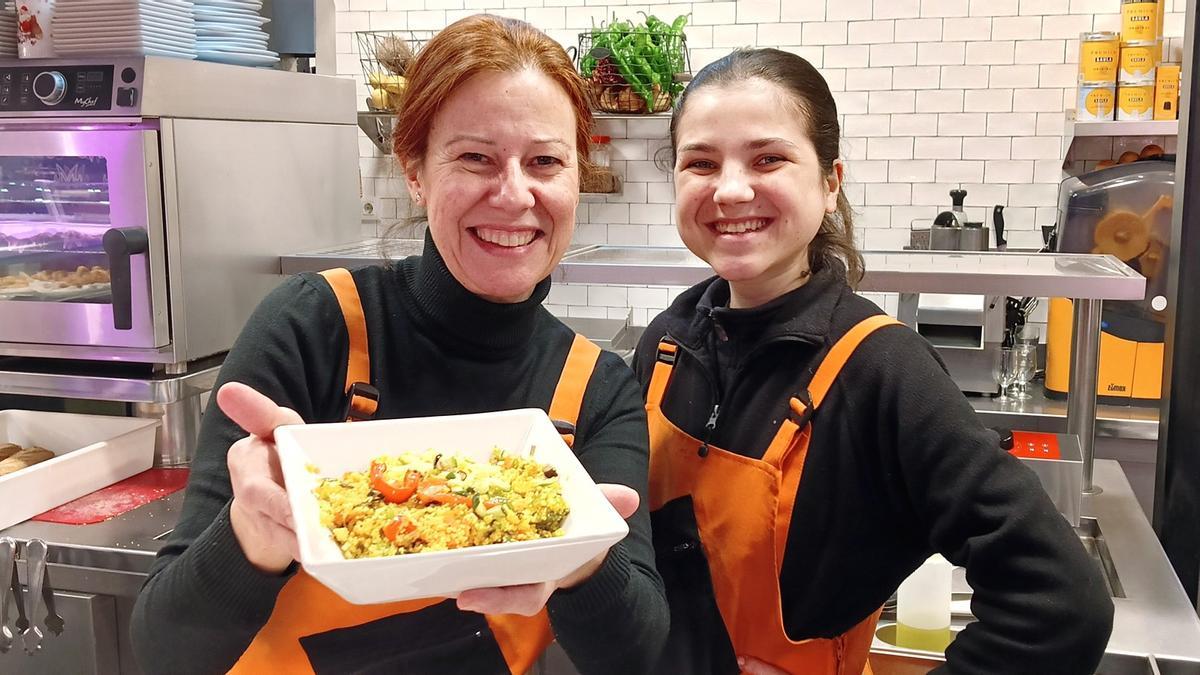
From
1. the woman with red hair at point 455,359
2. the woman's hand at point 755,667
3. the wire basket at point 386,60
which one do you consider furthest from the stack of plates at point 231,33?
the woman's hand at point 755,667

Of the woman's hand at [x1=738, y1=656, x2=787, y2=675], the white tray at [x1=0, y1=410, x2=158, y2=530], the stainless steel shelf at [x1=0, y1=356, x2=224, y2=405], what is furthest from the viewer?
the stainless steel shelf at [x1=0, y1=356, x2=224, y2=405]

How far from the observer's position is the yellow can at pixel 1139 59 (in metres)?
3.60

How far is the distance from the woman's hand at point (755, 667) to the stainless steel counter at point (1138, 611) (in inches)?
12.3

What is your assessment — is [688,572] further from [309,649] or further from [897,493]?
[309,649]

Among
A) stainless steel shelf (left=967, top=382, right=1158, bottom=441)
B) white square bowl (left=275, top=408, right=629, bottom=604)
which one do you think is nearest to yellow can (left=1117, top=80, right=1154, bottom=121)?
stainless steel shelf (left=967, top=382, right=1158, bottom=441)

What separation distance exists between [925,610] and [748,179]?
814 millimetres

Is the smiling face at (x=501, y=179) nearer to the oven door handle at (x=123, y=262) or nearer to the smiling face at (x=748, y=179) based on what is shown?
the smiling face at (x=748, y=179)

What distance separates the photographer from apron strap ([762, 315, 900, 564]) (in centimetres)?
139

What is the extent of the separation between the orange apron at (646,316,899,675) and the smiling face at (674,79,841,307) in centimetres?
17

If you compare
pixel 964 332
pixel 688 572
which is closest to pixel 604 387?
pixel 688 572

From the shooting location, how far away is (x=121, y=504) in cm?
220

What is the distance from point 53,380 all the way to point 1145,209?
125 inches

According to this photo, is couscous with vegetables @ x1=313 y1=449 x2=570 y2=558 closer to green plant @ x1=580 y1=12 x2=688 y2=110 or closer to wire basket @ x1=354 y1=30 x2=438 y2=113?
wire basket @ x1=354 y1=30 x2=438 y2=113

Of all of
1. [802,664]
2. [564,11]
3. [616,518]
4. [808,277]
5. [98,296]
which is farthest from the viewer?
[564,11]
